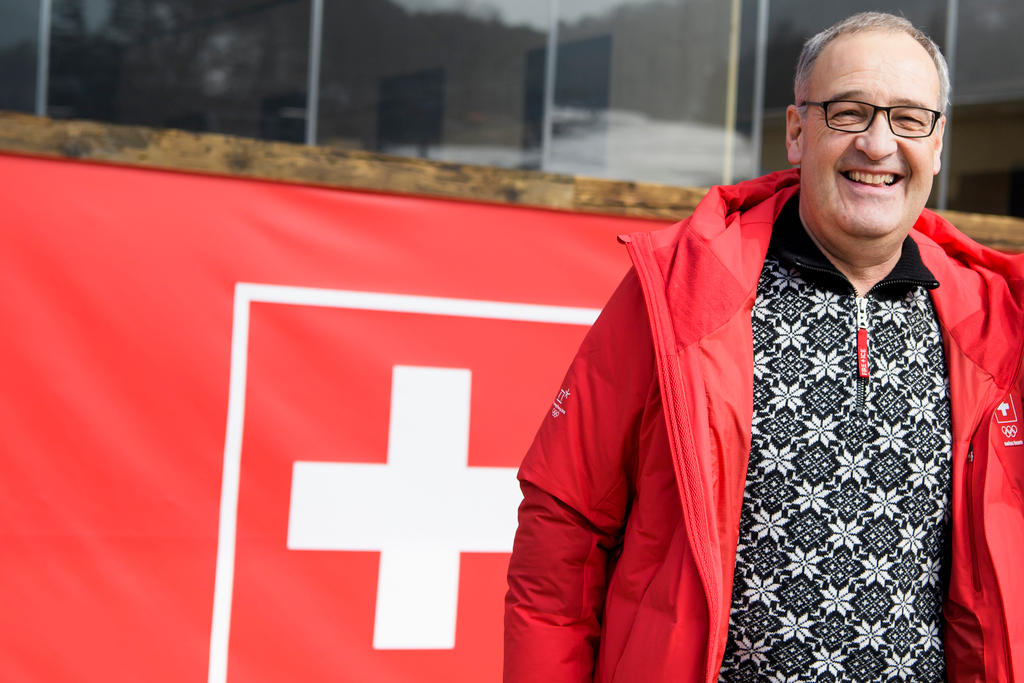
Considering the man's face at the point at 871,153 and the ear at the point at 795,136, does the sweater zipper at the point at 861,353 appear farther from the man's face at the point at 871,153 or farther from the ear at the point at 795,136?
the ear at the point at 795,136

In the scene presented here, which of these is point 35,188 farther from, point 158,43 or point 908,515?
point 158,43

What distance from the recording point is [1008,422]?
154 centimetres

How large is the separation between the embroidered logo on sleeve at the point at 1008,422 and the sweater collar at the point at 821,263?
0.19 meters

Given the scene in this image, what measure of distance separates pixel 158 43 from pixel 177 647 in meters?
3.55

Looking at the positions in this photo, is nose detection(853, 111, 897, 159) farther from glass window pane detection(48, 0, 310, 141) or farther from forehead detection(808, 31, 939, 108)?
glass window pane detection(48, 0, 310, 141)

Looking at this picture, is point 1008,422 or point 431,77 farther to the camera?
point 431,77

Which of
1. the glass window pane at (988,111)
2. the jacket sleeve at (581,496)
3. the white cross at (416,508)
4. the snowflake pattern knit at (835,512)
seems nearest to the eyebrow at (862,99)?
the snowflake pattern knit at (835,512)

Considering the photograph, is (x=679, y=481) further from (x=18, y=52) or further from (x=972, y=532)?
(x=18, y=52)

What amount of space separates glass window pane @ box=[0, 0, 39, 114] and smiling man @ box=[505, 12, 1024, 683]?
4260mm

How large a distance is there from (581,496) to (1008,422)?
2.01 feet

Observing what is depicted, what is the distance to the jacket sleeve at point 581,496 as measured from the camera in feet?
4.84

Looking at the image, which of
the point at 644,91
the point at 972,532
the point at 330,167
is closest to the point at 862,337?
the point at 972,532

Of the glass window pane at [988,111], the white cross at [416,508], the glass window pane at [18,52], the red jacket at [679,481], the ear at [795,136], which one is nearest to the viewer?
the red jacket at [679,481]

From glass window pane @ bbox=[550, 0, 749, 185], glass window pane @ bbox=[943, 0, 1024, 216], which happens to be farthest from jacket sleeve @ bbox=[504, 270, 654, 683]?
glass window pane @ bbox=[943, 0, 1024, 216]
